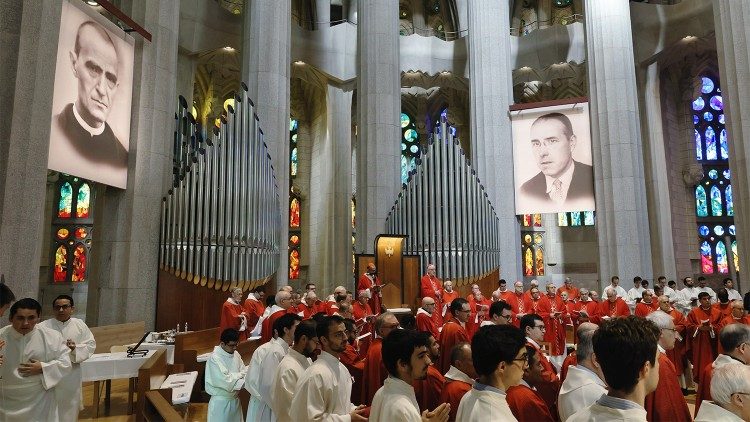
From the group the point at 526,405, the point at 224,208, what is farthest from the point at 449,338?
the point at 224,208

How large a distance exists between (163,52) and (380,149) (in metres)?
6.71

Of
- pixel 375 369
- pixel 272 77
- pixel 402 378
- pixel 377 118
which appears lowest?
pixel 375 369

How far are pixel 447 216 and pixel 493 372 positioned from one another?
1338 centimetres

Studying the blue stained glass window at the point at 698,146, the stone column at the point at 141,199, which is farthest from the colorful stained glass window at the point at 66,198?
the blue stained glass window at the point at 698,146

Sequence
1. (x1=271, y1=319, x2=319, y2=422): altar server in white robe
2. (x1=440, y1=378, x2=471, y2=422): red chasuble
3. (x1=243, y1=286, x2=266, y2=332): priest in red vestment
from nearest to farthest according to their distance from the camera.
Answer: (x1=440, y1=378, x2=471, y2=422): red chasuble
(x1=271, y1=319, x2=319, y2=422): altar server in white robe
(x1=243, y1=286, x2=266, y2=332): priest in red vestment

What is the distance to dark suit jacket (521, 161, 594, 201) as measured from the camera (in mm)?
16234

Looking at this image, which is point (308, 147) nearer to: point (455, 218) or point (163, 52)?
point (455, 218)

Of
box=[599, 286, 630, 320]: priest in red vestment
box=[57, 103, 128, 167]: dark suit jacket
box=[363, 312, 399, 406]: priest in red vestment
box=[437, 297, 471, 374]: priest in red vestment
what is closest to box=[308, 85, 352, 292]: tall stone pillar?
box=[57, 103, 128, 167]: dark suit jacket

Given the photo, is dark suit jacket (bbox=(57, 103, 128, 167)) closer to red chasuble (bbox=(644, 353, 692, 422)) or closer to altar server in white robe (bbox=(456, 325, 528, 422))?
altar server in white robe (bbox=(456, 325, 528, 422))

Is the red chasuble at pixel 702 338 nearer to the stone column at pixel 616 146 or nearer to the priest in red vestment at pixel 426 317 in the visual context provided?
the priest in red vestment at pixel 426 317

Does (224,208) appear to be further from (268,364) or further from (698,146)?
(698,146)

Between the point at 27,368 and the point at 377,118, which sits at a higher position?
the point at 377,118

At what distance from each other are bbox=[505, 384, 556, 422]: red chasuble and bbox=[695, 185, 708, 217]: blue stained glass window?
21650 mm

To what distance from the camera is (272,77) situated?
49.4 ft
